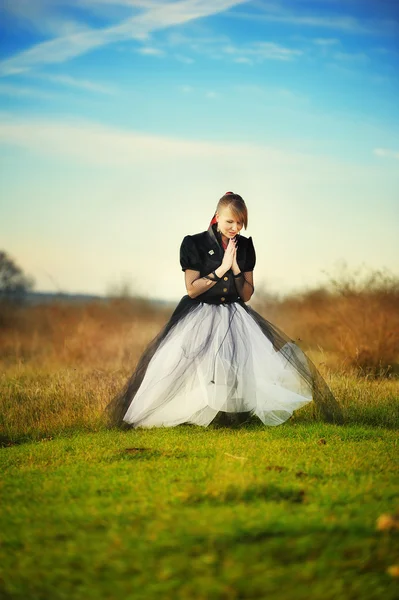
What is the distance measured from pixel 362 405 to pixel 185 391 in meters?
2.50

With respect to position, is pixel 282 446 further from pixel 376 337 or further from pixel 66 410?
pixel 376 337

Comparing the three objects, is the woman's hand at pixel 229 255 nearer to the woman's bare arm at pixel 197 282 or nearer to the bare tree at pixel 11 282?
the woman's bare arm at pixel 197 282

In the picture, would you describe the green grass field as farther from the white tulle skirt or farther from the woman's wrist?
the woman's wrist

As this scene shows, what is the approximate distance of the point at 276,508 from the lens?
151 inches

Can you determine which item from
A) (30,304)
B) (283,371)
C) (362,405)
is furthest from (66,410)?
(30,304)

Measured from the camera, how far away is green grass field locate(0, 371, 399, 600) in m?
3.02

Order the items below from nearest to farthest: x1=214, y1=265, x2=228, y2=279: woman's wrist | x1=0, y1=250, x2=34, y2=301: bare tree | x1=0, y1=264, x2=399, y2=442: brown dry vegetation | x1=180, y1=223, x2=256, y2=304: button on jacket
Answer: x1=214, y1=265, x2=228, y2=279: woman's wrist
x1=180, y1=223, x2=256, y2=304: button on jacket
x1=0, y1=264, x2=399, y2=442: brown dry vegetation
x1=0, y1=250, x2=34, y2=301: bare tree

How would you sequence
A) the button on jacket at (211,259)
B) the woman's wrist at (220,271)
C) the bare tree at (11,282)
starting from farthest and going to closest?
the bare tree at (11,282) → the button on jacket at (211,259) → the woman's wrist at (220,271)
